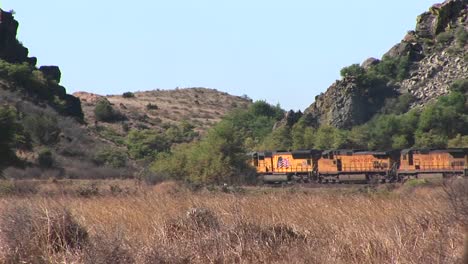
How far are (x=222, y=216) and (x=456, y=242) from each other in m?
4.19

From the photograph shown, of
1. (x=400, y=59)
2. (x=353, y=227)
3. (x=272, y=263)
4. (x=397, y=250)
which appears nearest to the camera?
(x=397, y=250)

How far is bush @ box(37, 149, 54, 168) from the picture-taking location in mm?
51281

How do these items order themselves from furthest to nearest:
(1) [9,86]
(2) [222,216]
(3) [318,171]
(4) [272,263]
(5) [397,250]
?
1. (1) [9,86]
2. (3) [318,171]
3. (2) [222,216]
4. (4) [272,263]
5. (5) [397,250]

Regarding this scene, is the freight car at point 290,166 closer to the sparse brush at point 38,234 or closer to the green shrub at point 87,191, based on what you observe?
the green shrub at point 87,191

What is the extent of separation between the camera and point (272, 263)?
948cm

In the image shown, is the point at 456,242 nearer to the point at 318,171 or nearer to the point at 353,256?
the point at 353,256

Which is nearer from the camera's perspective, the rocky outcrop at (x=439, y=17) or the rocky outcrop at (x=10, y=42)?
the rocky outcrop at (x=10, y=42)

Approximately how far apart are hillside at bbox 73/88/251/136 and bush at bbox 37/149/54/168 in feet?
149

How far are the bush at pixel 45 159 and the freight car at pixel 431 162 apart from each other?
23.0 meters

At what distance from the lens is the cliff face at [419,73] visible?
9694 centimetres

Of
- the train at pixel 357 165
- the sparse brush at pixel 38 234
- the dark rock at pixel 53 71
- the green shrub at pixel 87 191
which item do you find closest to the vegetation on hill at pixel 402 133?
the train at pixel 357 165

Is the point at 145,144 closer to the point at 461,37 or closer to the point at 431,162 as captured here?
the point at 431,162

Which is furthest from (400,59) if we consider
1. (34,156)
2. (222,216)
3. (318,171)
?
(222,216)

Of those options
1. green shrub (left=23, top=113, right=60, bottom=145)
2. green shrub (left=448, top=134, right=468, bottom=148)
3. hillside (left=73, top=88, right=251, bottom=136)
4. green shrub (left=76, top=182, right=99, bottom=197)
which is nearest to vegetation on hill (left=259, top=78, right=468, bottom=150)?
green shrub (left=448, top=134, right=468, bottom=148)
